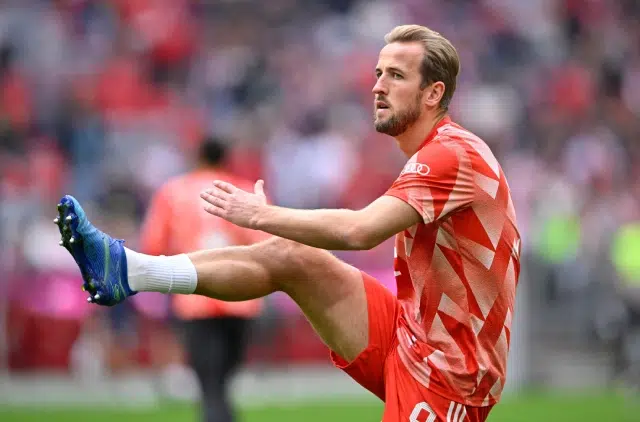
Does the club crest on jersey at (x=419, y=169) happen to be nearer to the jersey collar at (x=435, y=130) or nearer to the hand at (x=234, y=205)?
the jersey collar at (x=435, y=130)

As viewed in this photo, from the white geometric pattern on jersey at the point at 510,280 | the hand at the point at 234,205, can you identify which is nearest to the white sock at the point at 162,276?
the hand at the point at 234,205

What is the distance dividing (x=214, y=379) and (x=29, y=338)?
5.67 meters

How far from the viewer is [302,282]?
5.47m

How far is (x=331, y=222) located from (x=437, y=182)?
Answer: 49cm

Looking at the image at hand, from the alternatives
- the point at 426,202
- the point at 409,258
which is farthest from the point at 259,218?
the point at 409,258

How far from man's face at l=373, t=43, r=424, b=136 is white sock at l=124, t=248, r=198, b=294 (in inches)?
42.7

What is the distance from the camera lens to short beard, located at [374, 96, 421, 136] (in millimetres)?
5340

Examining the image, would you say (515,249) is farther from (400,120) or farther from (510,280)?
(400,120)

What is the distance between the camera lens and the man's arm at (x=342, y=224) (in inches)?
194

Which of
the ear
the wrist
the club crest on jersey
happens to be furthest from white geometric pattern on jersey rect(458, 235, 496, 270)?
the wrist

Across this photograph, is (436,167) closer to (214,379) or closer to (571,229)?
(214,379)

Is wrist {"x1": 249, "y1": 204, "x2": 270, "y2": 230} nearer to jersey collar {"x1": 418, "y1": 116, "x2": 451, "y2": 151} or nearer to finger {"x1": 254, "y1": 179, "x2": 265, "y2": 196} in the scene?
finger {"x1": 254, "y1": 179, "x2": 265, "y2": 196}

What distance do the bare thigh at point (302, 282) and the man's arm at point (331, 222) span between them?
14.5 inches

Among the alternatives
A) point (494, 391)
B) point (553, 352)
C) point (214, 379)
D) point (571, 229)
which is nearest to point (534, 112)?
point (571, 229)
